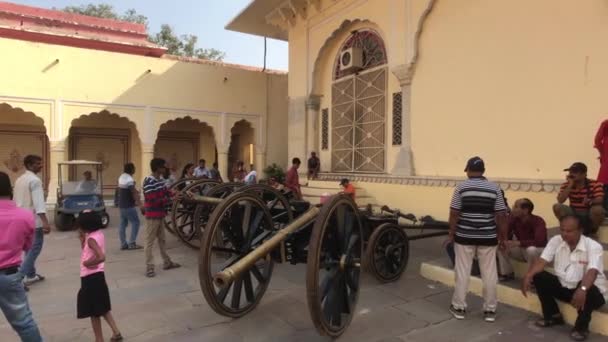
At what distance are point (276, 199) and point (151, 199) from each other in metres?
1.76

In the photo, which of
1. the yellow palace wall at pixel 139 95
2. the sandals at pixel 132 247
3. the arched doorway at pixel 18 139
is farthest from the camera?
the arched doorway at pixel 18 139

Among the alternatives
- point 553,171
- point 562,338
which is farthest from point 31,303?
point 553,171

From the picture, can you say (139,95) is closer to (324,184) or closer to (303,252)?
(324,184)

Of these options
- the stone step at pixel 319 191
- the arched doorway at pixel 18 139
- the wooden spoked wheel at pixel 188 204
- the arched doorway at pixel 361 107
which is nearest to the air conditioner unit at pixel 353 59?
the arched doorway at pixel 361 107

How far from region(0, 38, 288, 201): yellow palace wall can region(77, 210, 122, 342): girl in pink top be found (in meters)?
10.9

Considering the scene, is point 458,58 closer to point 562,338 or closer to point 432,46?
point 432,46

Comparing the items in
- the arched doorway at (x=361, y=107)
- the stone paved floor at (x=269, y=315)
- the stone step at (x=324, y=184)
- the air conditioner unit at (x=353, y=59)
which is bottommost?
the stone paved floor at (x=269, y=315)

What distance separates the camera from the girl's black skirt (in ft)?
11.0

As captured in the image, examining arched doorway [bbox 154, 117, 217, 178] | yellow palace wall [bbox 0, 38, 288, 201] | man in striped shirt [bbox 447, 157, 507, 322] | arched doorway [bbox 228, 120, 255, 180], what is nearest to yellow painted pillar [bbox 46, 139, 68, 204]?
yellow palace wall [bbox 0, 38, 288, 201]

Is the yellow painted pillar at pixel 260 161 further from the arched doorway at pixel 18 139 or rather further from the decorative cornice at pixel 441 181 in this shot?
the arched doorway at pixel 18 139

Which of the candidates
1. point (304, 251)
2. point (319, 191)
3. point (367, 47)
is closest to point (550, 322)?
point (304, 251)

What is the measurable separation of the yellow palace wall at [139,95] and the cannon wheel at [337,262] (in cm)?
1182

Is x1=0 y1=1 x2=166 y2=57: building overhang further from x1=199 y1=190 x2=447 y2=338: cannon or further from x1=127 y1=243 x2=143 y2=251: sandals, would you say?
x1=199 y1=190 x2=447 y2=338: cannon

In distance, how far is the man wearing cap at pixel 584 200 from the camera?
4848 mm
